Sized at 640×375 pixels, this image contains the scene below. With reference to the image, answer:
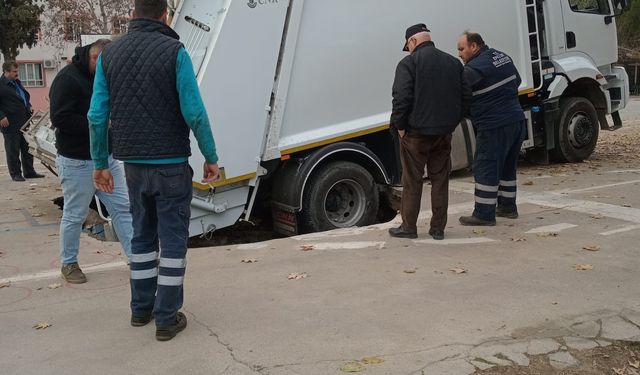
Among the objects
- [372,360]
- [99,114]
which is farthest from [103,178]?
[372,360]

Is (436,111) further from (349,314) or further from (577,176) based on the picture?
(577,176)

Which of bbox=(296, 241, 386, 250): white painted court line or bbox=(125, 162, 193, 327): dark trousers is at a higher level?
bbox=(125, 162, 193, 327): dark trousers

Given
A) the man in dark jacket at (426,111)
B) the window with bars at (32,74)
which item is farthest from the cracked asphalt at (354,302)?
the window with bars at (32,74)

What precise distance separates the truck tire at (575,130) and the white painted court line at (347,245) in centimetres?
521

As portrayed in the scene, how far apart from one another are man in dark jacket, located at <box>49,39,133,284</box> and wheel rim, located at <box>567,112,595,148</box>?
24.4ft

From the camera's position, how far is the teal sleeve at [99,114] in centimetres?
371

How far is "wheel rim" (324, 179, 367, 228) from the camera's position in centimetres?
693

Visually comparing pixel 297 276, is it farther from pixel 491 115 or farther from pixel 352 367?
pixel 491 115

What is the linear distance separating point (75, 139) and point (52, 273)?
4.10 ft

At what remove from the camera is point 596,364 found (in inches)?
134

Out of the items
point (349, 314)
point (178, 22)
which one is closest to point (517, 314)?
point (349, 314)

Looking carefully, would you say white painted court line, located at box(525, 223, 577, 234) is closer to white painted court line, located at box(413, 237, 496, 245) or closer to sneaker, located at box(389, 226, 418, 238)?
white painted court line, located at box(413, 237, 496, 245)

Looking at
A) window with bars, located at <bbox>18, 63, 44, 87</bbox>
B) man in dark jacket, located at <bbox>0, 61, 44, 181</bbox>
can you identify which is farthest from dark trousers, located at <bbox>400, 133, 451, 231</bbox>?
window with bars, located at <bbox>18, 63, 44, 87</bbox>

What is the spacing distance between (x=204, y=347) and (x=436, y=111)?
9.60 ft
